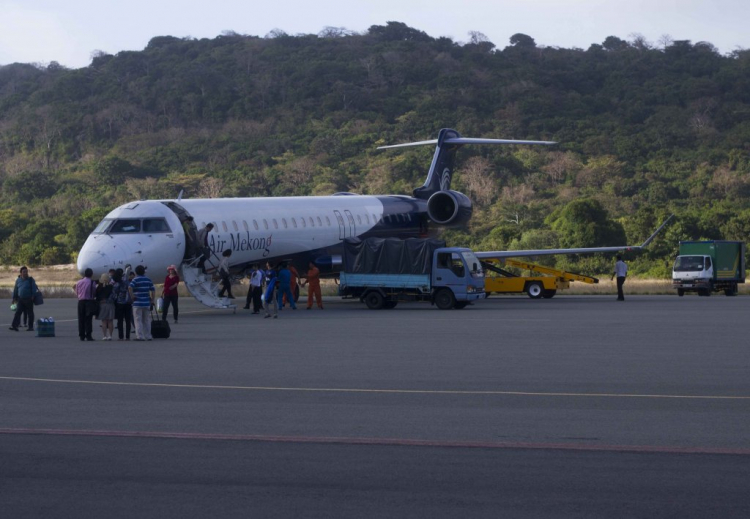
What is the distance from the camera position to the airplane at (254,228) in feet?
96.5

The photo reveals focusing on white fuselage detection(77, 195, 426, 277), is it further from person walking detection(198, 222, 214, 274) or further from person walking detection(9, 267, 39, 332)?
person walking detection(9, 267, 39, 332)

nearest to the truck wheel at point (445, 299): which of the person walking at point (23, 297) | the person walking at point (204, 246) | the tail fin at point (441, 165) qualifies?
the person walking at point (204, 246)

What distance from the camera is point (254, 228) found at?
3303cm

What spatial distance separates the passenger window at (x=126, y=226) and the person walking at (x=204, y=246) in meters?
1.81

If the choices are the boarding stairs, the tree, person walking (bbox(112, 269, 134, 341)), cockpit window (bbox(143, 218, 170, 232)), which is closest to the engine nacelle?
the boarding stairs

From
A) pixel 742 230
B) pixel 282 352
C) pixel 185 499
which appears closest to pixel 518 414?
pixel 185 499

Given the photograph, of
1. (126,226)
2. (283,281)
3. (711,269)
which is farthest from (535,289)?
(126,226)

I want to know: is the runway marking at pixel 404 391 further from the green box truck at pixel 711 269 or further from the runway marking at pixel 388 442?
the green box truck at pixel 711 269

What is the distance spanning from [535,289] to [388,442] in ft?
98.8

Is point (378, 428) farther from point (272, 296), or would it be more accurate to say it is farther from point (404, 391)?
point (272, 296)

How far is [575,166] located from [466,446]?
89071 millimetres

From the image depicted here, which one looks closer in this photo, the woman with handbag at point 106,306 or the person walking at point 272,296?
the woman with handbag at point 106,306

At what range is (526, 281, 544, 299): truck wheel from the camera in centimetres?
3938

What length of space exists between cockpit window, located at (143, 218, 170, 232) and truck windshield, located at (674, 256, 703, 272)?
2126cm
